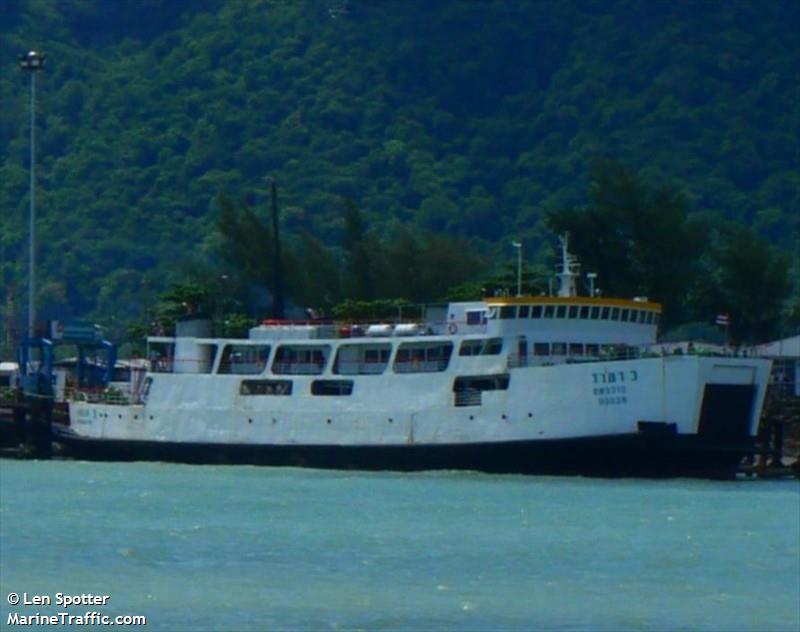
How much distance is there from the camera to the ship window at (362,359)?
58.7 m

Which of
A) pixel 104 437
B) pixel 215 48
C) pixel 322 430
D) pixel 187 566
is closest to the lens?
pixel 187 566

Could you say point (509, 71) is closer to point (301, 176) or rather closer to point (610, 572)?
point (301, 176)

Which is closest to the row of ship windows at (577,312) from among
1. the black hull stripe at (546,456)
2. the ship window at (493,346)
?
the ship window at (493,346)

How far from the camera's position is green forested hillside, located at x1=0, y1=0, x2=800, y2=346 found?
130m

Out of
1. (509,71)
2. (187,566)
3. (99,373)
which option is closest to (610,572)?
(187,566)

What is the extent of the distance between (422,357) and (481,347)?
1869mm

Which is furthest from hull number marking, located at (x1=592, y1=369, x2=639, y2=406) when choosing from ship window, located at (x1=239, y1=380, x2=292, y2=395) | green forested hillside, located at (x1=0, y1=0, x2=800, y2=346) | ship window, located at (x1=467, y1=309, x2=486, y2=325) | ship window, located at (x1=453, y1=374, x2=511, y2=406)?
green forested hillside, located at (x1=0, y1=0, x2=800, y2=346)

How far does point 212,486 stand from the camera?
5159 cm

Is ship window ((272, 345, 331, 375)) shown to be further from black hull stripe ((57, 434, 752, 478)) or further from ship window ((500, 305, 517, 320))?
ship window ((500, 305, 517, 320))

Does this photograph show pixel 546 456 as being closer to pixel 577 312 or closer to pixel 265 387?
pixel 577 312

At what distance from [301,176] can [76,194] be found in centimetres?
1383

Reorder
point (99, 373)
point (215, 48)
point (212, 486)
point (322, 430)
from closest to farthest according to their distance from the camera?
point (212, 486) → point (322, 430) → point (99, 373) → point (215, 48)

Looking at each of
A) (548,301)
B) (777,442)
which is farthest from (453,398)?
(777,442)

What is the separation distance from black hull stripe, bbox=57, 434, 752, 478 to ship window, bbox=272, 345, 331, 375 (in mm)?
Answer: 2130
